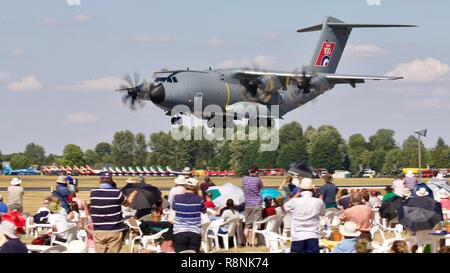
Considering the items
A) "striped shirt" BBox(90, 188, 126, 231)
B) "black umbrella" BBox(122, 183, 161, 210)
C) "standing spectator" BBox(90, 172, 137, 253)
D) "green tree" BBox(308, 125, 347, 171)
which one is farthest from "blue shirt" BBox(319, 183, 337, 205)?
"green tree" BBox(308, 125, 347, 171)

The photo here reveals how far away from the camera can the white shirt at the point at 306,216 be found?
14352mm

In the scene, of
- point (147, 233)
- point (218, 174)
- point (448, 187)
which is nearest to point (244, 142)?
point (218, 174)

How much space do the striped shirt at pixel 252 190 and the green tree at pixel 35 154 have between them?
12930 cm

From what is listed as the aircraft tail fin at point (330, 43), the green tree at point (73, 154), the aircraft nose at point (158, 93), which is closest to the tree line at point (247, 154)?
the green tree at point (73, 154)

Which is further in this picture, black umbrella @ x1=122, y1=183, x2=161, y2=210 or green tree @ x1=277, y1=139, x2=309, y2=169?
green tree @ x1=277, y1=139, x2=309, y2=169

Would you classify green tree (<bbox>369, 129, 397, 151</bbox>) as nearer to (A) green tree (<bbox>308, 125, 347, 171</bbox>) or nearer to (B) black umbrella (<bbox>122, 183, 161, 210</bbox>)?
(A) green tree (<bbox>308, 125, 347, 171</bbox>)

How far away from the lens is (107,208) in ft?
50.0

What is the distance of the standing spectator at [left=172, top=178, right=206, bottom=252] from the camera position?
15039mm

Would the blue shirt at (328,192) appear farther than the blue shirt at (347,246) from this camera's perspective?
Yes

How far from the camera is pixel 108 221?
15367 mm

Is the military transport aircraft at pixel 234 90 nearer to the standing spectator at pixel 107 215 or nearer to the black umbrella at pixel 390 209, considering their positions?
Result: the black umbrella at pixel 390 209

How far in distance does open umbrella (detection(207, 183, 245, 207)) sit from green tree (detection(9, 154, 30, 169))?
109 meters

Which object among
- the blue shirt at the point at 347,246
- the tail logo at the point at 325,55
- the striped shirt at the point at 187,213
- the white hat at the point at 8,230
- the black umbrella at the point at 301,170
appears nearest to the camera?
the white hat at the point at 8,230

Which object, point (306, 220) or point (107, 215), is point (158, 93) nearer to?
point (107, 215)
